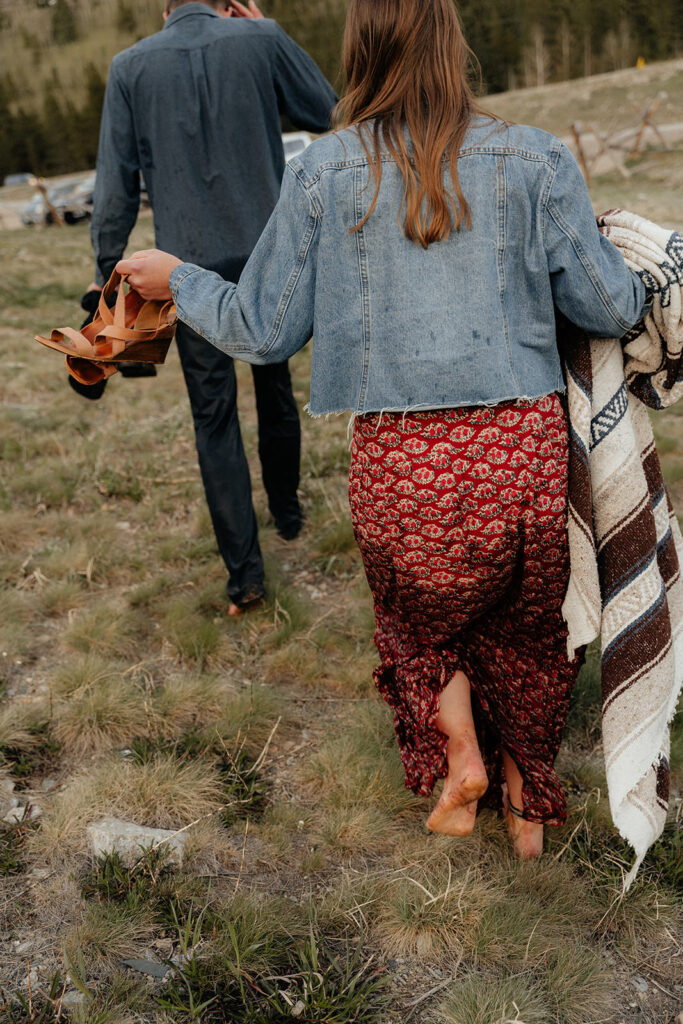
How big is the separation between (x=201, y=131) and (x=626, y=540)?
82.1 inches

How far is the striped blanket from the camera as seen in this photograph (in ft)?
5.77

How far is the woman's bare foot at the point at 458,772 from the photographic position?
1.95 m

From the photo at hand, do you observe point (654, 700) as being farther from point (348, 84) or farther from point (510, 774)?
point (348, 84)

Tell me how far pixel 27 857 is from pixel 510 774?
1.26m

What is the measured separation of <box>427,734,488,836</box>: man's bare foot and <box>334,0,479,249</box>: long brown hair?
1167 millimetres

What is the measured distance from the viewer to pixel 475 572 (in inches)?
71.2

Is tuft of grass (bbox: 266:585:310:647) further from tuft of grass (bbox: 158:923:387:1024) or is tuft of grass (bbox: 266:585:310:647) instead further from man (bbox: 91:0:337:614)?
tuft of grass (bbox: 158:923:387:1024)

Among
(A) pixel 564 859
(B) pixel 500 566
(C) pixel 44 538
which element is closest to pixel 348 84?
(B) pixel 500 566

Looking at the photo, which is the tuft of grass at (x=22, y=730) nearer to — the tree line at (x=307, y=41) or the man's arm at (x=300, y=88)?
the man's arm at (x=300, y=88)

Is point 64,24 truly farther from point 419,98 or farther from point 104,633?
point 419,98

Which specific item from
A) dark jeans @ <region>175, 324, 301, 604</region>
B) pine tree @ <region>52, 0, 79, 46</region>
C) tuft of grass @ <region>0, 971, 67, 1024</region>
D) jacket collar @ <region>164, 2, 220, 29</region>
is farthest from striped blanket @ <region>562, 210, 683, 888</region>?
pine tree @ <region>52, 0, 79, 46</region>

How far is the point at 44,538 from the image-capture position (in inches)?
152

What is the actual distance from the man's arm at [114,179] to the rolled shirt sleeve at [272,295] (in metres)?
1.35

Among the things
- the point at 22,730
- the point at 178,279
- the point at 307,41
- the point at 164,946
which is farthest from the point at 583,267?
the point at 307,41
